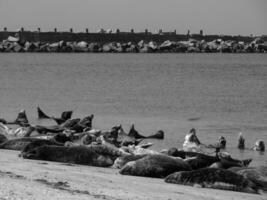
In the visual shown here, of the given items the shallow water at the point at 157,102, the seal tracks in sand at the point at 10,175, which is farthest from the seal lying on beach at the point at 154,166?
the shallow water at the point at 157,102

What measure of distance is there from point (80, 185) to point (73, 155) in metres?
3.88

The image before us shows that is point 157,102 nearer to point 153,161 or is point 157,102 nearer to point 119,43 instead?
point 153,161

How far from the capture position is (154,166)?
43.0 ft

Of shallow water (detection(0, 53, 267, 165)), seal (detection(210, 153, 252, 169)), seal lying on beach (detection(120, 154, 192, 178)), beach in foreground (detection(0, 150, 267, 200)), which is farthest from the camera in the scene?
shallow water (detection(0, 53, 267, 165))

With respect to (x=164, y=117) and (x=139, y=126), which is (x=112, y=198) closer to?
(x=139, y=126)

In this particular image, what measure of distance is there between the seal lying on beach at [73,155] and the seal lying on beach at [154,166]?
→ 1.24m

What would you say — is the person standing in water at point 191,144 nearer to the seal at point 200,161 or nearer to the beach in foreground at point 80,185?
the seal at point 200,161

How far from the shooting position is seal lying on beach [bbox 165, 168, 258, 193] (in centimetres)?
1188

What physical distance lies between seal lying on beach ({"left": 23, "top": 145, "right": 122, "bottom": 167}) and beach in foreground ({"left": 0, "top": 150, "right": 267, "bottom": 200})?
2.40 feet

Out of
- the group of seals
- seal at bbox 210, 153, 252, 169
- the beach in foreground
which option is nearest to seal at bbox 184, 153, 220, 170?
the group of seals

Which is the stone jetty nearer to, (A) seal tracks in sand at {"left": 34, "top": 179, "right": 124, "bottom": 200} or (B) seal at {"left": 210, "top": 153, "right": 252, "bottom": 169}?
(B) seal at {"left": 210, "top": 153, "right": 252, "bottom": 169}

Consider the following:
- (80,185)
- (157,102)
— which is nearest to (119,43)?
(157,102)

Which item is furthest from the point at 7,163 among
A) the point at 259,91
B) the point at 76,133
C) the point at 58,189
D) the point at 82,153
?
the point at 259,91

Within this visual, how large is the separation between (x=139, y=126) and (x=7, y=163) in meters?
12.4
